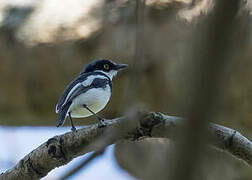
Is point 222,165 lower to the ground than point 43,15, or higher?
lower

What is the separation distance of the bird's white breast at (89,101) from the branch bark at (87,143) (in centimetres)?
106

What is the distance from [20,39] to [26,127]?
104 centimetres

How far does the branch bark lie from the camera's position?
8.47ft

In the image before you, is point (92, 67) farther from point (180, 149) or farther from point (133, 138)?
point (180, 149)

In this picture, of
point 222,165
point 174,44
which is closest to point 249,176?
point 222,165

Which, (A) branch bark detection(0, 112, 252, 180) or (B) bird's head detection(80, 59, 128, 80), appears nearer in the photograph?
(A) branch bark detection(0, 112, 252, 180)

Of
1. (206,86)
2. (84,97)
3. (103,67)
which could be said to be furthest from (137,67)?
(103,67)

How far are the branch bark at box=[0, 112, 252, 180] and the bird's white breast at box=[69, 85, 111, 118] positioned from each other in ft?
3.49

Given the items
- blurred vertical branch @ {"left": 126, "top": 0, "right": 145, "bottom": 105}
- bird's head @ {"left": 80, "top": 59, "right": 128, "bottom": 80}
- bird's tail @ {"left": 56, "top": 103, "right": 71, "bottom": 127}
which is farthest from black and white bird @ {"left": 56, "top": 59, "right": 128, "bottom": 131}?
blurred vertical branch @ {"left": 126, "top": 0, "right": 145, "bottom": 105}

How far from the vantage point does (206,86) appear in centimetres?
94

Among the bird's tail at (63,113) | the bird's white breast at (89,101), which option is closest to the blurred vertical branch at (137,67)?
the bird's tail at (63,113)

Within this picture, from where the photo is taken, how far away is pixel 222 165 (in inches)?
243

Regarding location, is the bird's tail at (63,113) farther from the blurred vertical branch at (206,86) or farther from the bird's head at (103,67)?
the blurred vertical branch at (206,86)

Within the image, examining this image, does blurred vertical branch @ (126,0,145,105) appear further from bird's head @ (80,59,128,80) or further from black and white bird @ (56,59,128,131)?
bird's head @ (80,59,128,80)
